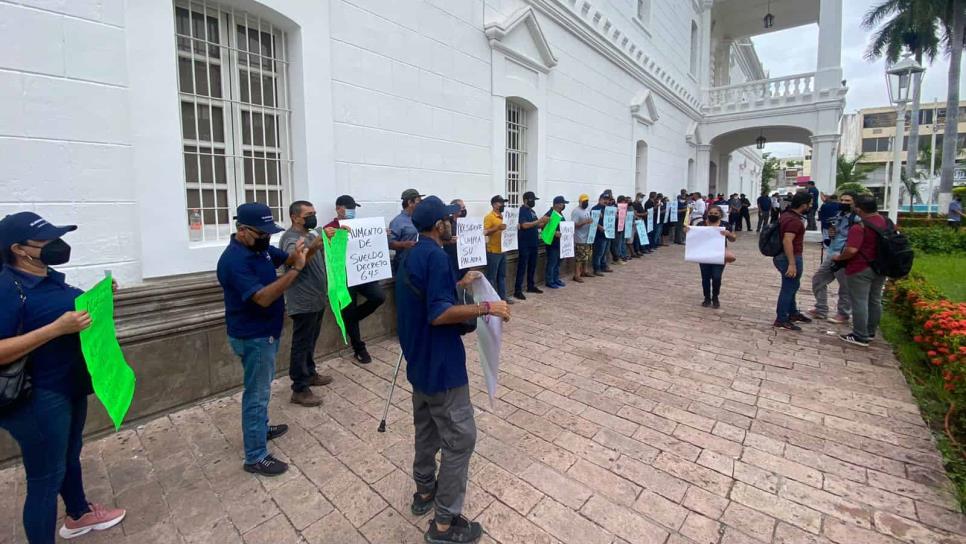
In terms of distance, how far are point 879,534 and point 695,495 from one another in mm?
899

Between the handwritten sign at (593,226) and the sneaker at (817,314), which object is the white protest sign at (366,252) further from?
the sneaker at (817,314)

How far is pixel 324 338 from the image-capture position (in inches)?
202

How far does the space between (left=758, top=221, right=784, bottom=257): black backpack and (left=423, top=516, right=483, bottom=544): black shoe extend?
5.43 m

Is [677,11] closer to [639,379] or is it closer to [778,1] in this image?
[778,1]

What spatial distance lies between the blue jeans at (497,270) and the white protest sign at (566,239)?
1897mm

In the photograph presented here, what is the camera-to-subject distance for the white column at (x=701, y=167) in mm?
19547

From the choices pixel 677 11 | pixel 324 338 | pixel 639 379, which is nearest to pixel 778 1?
pixel 677 11

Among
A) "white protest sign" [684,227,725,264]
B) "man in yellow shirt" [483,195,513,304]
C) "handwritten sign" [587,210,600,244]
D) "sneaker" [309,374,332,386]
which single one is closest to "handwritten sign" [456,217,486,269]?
"man in yellow shirt" [483,195,513,304]

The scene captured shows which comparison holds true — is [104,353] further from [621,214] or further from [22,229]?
[621,214]

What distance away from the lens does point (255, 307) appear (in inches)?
116

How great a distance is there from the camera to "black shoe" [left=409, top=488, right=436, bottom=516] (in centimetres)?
267

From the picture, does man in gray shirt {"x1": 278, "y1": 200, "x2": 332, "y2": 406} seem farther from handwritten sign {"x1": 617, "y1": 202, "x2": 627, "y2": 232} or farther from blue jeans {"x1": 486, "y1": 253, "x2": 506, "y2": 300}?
handwritten sign {"x1": 617, "y1": 202, "x2": 627, "y2": 232}

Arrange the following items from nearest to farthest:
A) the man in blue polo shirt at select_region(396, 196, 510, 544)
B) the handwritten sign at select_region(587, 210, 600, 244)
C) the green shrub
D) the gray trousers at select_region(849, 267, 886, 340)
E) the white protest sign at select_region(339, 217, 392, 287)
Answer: the man in blue polo shirt at select_region(396, 196, 510, 544) → the white protest sign at select_region(339, 217, 392, 287) → the gray trousers at select_region(849, 267, 886, 340) → the handwritten sign at select_region(587, 210, 600, 244) → the green shrub

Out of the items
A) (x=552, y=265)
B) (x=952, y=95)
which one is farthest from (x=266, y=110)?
(x=952, y=95)
